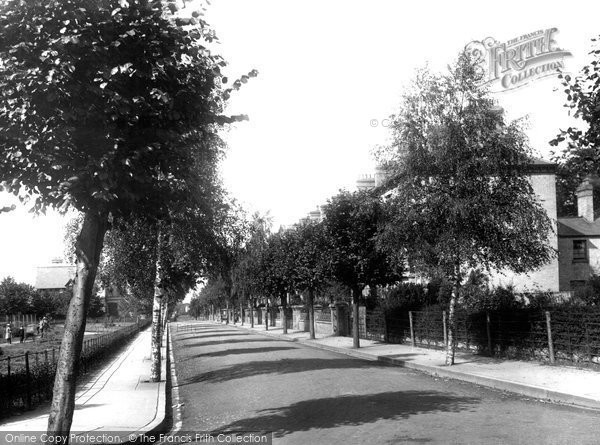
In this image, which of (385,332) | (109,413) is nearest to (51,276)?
(385,332)

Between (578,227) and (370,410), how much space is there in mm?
37290

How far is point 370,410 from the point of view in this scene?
377 inches

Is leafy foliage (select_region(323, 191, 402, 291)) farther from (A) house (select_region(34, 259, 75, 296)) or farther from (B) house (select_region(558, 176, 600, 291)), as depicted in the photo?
(A) house (select_region(34, 259, 75, 296))

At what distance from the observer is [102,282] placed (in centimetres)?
2247

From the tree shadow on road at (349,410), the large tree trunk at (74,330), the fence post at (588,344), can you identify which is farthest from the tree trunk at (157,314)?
the fence post at (588,344)

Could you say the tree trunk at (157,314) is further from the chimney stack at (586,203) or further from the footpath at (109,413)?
the chimney stack at (586,203)

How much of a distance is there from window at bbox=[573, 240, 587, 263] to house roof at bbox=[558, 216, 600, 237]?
1.98 ft

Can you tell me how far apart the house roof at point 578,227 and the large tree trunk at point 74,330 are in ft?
129

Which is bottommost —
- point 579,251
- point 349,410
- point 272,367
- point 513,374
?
point 272,367

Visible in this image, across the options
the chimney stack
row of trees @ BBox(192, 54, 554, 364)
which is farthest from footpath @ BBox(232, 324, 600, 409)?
the chimney stack

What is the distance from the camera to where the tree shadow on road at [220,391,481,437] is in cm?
863

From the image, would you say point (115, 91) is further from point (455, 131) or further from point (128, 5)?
point (455, 131)

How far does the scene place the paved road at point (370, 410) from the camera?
300 inches

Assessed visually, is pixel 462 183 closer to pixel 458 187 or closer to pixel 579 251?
pixel 458 187
